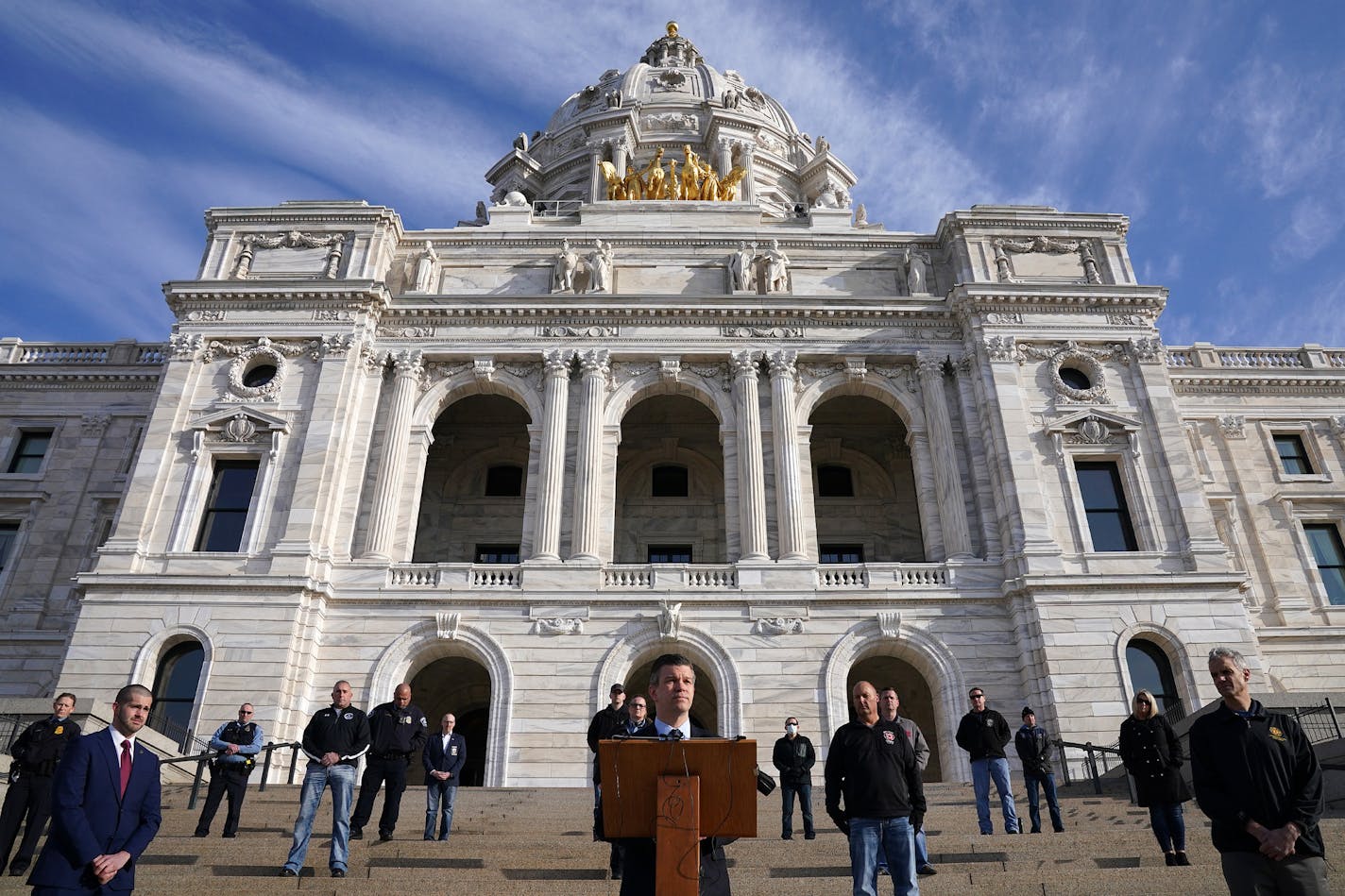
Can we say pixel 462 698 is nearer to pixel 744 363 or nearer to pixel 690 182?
pixel 744 363

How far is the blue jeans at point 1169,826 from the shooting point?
422 inches

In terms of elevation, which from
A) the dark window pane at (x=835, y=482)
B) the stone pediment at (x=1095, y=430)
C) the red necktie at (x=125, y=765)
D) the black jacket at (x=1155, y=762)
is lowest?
the red necktie at (x=125, y=765)

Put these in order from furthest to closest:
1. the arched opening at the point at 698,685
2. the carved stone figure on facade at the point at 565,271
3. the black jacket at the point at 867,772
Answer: the carved stone figure on facade at the point at 565,271, the arched opening at the point at 698,685, the black jacket at the point at 867,772

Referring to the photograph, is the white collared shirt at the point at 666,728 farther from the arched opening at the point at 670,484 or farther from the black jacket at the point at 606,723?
the arched opening at the point at 670,484

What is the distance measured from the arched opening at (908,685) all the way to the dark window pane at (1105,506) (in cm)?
635

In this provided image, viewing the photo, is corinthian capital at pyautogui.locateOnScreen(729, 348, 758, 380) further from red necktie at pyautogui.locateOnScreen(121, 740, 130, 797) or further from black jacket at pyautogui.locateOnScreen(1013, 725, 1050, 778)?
red necktie at pyautogui.locateOnScreen(121, 740, 130, 797)

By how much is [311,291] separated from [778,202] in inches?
1156

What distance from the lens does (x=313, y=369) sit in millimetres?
27016

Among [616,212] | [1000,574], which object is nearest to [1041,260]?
[1000,574]

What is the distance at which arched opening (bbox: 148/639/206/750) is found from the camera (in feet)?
72.8

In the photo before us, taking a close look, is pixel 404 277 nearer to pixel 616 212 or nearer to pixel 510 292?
pixel 510 292

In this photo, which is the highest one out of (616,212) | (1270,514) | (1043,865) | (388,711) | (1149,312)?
(616,212)

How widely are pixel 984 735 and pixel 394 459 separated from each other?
18448 mm

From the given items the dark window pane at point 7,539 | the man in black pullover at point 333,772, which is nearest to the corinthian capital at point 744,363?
the man in black pullover at point 333,772
